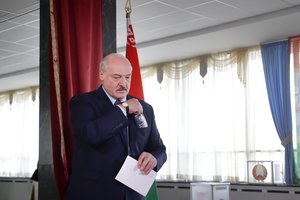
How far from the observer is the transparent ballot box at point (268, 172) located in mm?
7129

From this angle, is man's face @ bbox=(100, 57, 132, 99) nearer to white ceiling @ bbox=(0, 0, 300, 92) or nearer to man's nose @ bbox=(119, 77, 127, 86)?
man's nose @ bbox=(119, 77, 127, 86)

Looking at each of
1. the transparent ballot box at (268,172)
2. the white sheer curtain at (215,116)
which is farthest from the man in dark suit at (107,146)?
the white sheer curtain at (215,116)

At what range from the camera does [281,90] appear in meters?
7.75

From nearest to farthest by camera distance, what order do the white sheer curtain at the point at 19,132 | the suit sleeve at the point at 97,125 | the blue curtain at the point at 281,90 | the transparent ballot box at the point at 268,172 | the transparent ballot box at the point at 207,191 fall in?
the suit sleeve at the point at 97,125 → the transparent ballot box at the point at 207,191 → the transparent ballot box at the point at 268,172 → the blue curtain at the point at 281,90 → the white sheer curtain at the point at 19,132

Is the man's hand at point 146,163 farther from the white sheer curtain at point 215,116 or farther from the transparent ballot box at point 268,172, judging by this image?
the white sheer curtain at point 215,116

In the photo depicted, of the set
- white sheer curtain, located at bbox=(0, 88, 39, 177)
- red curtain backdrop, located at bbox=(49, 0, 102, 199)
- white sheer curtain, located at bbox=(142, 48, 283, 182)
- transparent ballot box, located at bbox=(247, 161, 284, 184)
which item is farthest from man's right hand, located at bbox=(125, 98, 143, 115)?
white sheer curtain, located at bbox=(0, 88, 39, 177)

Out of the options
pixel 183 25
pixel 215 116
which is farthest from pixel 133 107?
pixel 215 116

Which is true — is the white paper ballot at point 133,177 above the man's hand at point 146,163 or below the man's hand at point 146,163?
below

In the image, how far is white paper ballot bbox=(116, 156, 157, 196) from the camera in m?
1.96

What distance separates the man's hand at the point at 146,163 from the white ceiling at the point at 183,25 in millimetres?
4198

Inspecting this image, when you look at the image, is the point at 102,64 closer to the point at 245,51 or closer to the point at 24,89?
the point at 245,51

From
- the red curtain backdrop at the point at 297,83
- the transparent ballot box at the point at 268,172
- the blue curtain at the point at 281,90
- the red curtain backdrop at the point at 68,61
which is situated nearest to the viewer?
the red curtain backdrop at the point at 68,61

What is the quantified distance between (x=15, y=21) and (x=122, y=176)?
536cm

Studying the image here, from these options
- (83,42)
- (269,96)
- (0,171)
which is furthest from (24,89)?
(83,42)
